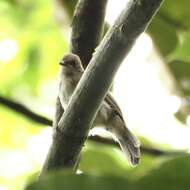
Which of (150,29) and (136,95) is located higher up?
(136,95)

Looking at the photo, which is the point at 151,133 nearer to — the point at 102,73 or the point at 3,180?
the point at 3,180

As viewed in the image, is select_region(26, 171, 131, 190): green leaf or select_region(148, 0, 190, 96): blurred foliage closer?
select_region(26, 171, 131, 190): green leaf

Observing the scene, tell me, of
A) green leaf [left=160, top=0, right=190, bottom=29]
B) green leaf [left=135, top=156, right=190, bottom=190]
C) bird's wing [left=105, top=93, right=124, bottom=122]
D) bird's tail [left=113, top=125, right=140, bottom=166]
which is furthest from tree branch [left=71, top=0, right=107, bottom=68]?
bird's wing [left=105, top=93, right=124, bottom=122]

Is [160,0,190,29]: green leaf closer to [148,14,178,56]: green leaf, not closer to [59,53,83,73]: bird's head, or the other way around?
[148,14,178,56]: green leaf

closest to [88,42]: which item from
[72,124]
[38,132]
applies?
[72,124]

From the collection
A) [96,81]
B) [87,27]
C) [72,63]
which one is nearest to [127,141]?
[72,63]

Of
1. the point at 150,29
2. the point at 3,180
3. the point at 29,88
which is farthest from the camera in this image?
the point at 29,88
